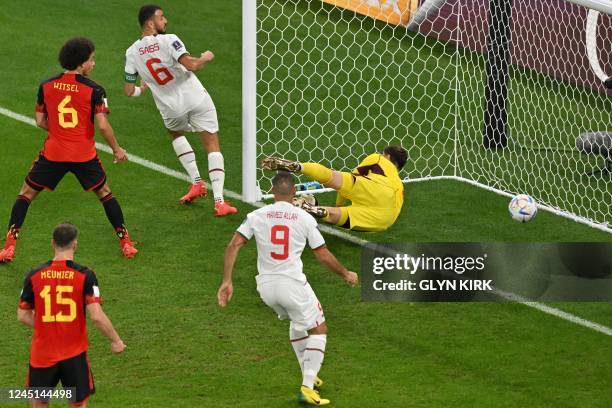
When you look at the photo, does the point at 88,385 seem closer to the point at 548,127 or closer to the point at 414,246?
the point at 414,246

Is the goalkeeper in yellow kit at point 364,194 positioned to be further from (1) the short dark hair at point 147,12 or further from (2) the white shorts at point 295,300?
(2) the white shorts at point 295,300

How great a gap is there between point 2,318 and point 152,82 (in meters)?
3.04

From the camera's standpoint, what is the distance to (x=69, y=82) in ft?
34.3

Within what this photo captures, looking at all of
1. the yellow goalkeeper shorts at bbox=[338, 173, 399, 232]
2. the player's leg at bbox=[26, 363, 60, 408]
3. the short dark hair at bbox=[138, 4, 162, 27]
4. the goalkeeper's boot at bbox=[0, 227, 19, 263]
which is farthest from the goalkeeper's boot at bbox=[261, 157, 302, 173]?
the player's leg at bbox=[26, 363, 60, 408]

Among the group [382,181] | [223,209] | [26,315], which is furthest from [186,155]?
[26,315]

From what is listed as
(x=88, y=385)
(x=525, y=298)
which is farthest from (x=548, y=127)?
(x=88, y=385)

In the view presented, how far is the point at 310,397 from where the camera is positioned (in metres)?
8.88

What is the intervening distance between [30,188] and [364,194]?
289 centimetres

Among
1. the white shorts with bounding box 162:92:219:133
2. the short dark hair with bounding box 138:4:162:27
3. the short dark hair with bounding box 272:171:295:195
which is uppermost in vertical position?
the short dark hair with bounding box 138:4:162:27

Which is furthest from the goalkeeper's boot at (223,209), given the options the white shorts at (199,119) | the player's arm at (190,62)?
the player's arm at (190,62)

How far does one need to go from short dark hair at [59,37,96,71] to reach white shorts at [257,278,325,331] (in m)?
2.71

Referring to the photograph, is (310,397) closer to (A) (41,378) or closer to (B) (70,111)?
(A) (41,378)

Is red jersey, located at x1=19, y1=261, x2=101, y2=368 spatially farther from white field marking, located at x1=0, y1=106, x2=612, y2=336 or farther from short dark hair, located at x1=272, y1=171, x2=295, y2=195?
white field marking, located at x1=0, y1=106, x2=612, y2=336

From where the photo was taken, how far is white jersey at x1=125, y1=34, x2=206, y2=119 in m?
11.9
